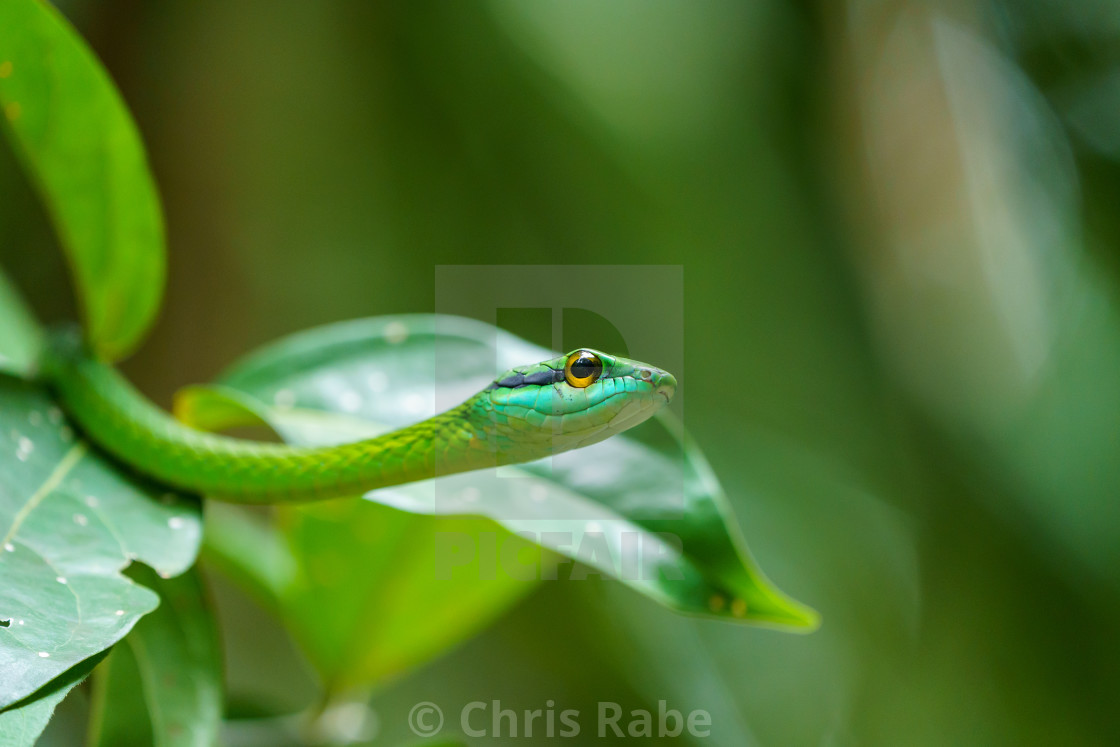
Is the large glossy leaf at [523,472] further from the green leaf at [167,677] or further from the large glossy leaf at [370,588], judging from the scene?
the green leaf at [167,677]

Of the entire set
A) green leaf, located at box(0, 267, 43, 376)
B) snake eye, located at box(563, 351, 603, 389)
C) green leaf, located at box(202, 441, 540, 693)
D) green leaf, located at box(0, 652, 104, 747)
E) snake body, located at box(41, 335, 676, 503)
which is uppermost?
green leaf, located at box(0, 267, 43, 376)

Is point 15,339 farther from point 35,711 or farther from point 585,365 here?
point 585,365

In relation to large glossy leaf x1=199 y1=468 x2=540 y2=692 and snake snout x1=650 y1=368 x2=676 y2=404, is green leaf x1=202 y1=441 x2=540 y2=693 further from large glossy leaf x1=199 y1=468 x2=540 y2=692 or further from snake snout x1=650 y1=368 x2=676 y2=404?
snake snout x1=650 y1=368 x2=676 y2=404

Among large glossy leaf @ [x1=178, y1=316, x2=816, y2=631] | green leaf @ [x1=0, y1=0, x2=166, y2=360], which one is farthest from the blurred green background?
green leaf @ [x1=0, y1=0, x2=166, y2=360]

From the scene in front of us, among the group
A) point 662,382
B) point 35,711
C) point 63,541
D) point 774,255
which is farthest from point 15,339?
point 774,255

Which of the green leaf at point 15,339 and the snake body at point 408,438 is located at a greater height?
the green leaf at point 15,339

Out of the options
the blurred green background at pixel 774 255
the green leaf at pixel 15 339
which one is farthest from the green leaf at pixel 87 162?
the blurred green background at pixel 774 255


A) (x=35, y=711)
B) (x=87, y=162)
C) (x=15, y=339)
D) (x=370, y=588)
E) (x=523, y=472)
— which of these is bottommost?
(x=35, y=711)
